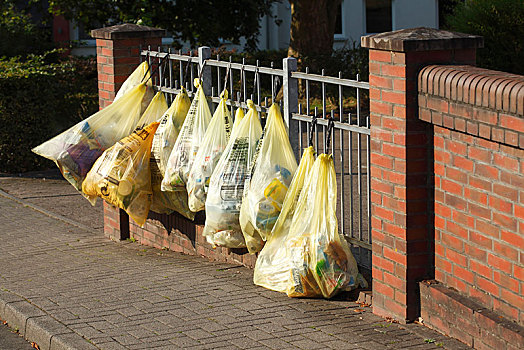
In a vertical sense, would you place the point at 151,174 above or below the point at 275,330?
above

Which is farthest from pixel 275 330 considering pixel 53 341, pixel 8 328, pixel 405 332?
pixel 8 328

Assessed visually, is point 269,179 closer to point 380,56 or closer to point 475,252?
point 380,56

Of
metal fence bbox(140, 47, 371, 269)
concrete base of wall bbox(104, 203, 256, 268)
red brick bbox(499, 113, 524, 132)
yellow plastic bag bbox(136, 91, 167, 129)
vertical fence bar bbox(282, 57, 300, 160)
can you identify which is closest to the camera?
red brick bbox(499, 113, 524, 132)

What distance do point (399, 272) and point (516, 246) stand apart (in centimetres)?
95

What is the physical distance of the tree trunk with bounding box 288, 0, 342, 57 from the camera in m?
16.0

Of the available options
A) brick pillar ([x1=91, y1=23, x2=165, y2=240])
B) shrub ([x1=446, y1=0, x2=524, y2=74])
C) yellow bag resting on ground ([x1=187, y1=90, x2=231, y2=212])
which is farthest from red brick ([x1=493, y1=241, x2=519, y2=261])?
shrub ([x1=446, y1=0, x2=524, y2=74])

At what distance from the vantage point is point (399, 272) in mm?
5199

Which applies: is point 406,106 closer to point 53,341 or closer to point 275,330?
point 275,330

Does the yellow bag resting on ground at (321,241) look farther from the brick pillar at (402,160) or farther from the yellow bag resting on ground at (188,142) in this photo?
the yellow bag resting on ground at (188,142)

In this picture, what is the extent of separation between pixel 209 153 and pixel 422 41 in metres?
2.09

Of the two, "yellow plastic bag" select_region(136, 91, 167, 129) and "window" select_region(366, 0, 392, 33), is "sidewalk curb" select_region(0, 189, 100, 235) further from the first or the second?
"window" select_region(366, 0, 392, 33)

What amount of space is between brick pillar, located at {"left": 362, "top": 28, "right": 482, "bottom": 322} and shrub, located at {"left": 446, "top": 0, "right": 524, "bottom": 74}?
11273mm

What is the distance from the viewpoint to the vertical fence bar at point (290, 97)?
239 inches

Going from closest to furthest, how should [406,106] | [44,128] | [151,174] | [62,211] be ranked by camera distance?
1. [406,106]
2. [151,174]
3. [62,211]
4. [44,128]
